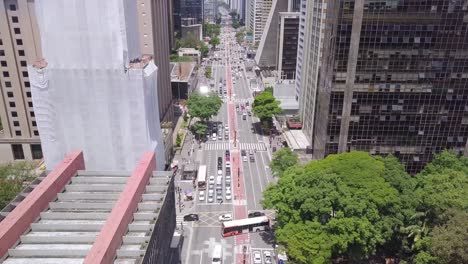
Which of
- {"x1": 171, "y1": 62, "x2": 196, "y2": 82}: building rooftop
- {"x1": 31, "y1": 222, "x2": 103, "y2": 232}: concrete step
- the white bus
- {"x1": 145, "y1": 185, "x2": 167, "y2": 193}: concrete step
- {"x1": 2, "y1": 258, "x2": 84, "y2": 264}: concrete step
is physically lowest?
the white bus

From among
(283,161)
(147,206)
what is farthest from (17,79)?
(147,206)

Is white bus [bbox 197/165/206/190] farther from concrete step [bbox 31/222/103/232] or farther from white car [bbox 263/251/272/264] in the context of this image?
concrete step [bbox 31/222/103/232]

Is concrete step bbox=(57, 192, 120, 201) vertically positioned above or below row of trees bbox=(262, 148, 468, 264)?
above

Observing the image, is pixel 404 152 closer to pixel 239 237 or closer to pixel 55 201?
pixel 239 237

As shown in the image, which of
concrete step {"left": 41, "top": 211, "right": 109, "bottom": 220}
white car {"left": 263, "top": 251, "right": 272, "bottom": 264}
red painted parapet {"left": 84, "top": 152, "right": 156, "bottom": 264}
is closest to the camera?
red painted parapet {"left": 84, "top": 152, "right": 156, "bottom": 264}

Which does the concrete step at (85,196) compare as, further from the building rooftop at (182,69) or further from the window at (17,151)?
the building rooftop at (182,69)

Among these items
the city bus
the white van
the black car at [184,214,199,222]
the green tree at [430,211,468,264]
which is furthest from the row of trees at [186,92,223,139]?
the green tree at [430,211,468,264]

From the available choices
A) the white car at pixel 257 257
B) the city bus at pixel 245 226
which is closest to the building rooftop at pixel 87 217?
the white car at pixel 257 257
